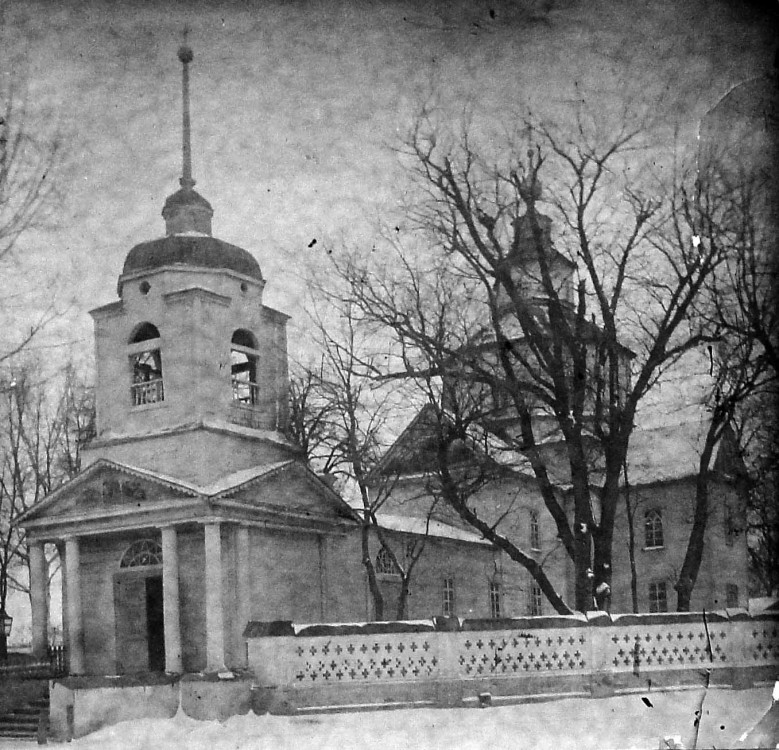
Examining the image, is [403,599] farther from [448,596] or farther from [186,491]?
[186,491]

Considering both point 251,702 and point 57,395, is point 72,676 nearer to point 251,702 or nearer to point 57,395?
point 251,702

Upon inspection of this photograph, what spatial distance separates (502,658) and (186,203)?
111 inches

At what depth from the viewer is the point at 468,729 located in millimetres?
5059

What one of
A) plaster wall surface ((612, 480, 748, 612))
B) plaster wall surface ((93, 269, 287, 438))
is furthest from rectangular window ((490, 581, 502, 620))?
plaster wall surface ((93, 269, 287, 438))

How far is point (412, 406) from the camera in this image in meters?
6.07

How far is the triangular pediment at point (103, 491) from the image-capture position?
212 inches

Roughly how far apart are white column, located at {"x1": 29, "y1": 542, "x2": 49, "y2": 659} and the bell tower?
550 millimetres

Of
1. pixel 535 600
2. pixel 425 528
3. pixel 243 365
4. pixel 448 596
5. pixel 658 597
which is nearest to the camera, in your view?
pixel 243 365

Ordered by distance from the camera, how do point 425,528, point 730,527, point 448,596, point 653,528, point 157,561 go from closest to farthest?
→ 1. point 157,561
2. point 730,527
3. point 425,528
4. point 448,596
5. point 653,528

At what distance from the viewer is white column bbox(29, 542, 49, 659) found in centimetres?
523

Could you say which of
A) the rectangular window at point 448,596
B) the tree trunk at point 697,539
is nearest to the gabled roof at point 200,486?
the rectangular window at point 448,596

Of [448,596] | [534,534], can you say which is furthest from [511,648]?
[534,534]

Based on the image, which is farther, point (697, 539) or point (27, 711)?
point (697, 539)

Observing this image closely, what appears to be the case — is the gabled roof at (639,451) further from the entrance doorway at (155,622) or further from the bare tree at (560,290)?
the entrance doorway at (155,622)
